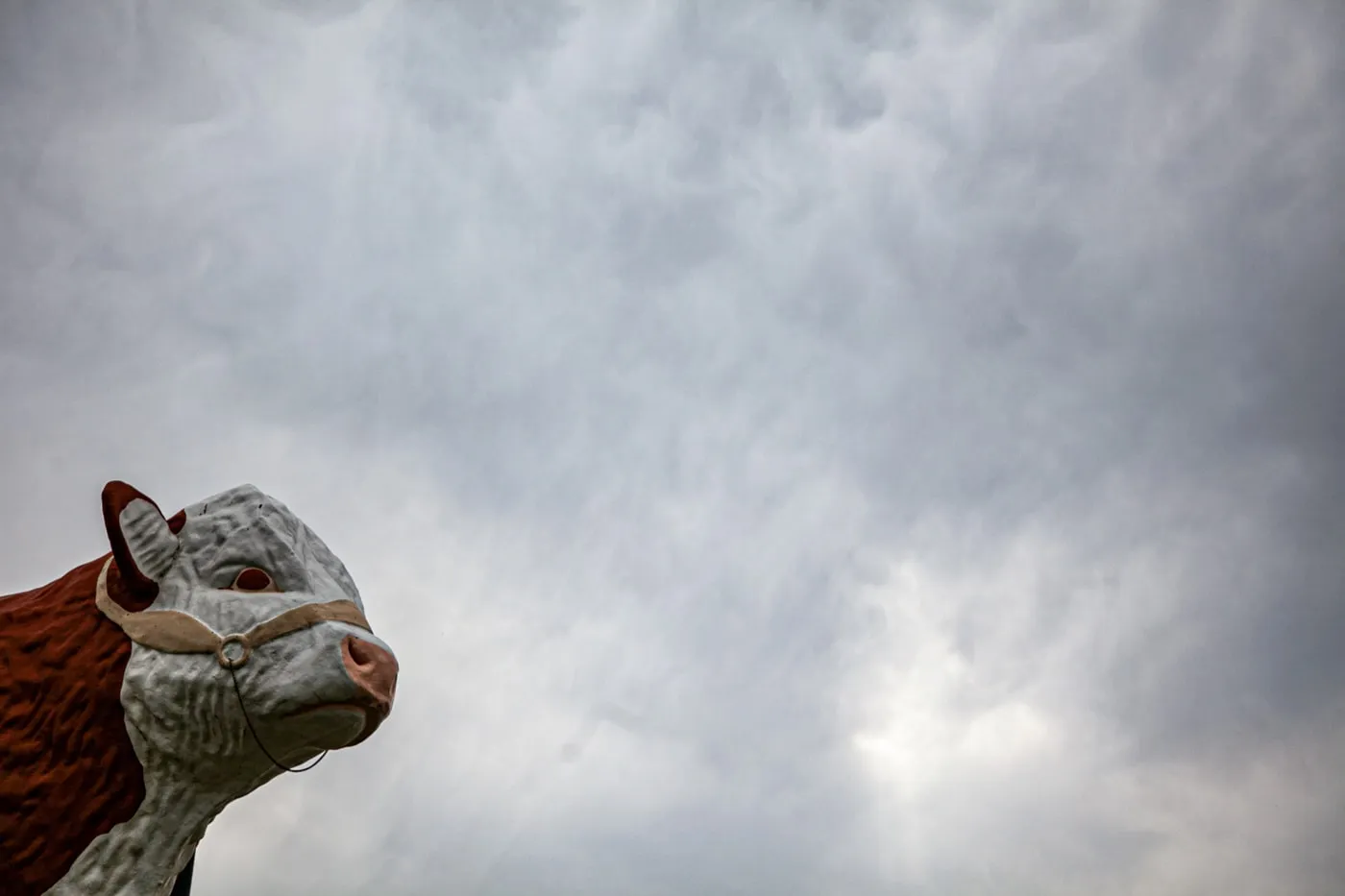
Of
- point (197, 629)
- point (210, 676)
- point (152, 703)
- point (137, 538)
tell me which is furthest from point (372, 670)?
point (137, 538)

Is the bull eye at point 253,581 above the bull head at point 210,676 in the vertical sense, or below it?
above

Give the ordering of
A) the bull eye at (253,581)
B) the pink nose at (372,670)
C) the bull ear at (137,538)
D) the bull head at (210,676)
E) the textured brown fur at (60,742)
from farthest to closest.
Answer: the bull eye at (253,581) < the bull ear at (137,538) < the pink nose at (372,670) < the bull head at (210,676) < the textured brown fur at (60,742)

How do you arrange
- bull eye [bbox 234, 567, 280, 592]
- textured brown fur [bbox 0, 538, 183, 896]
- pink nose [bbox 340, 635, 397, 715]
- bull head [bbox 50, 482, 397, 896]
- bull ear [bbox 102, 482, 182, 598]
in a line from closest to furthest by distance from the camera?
A: textured brown fur [bbox 0, 538, 183, 896] → bull head [bbox 50, 482, 397, 896] → pink nose [bbox 340, 635, 397, 715] → bull ear [bbox 102, 482, 182, 598] → bull eye [bbox 234, 567, 280, 592]

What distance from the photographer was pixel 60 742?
541cm

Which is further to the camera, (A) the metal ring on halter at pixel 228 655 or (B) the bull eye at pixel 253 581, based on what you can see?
(B) the bull eye at pixel 253 581

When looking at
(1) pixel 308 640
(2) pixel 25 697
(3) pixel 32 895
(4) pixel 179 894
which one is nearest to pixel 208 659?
(1) pixel 308 640

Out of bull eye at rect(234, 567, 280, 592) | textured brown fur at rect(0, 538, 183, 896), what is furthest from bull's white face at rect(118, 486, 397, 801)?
textured brown fur at rect(0, 538, 183, 896)

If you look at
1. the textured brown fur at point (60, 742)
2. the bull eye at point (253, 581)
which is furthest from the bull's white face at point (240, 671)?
the textured brown fur at point (60, 742)

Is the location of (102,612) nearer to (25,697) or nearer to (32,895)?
(25,697)

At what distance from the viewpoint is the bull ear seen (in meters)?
5.68

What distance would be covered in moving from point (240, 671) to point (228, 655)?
0.34 ft

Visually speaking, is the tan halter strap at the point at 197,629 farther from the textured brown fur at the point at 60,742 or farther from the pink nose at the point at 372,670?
the pink nose at the point at 372,670

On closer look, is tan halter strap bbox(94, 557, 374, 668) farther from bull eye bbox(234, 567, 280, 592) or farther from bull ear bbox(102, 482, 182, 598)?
bull eye bbox(234, 567, 280, 592)

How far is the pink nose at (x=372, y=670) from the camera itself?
18.1 feet
